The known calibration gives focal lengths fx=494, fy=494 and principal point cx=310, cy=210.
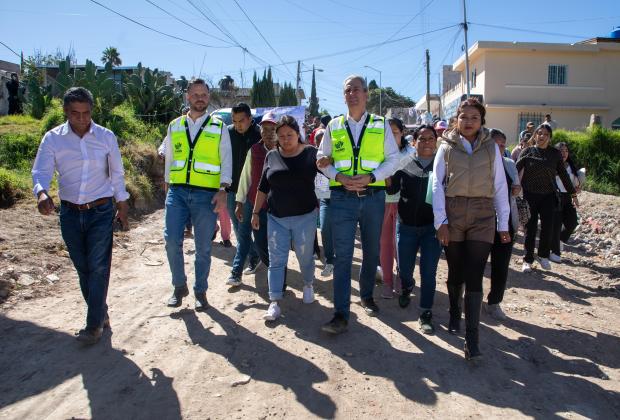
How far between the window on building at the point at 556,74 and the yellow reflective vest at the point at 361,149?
27.6 metres

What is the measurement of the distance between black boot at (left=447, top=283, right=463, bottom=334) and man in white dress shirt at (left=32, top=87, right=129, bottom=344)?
118 inches

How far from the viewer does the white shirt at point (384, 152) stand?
431 centimetres

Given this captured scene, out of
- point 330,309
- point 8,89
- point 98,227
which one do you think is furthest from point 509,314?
point 8,89

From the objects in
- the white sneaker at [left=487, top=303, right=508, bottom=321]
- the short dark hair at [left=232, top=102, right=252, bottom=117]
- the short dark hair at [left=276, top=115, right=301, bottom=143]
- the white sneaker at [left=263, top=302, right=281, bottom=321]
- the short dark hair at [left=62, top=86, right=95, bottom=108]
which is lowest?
the white sneaker at [left=487, top=303, right=508, bottom=321]

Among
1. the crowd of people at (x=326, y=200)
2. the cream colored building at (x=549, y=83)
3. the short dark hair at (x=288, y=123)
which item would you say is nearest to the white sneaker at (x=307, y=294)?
the crowd of people at (x=326, y=200)

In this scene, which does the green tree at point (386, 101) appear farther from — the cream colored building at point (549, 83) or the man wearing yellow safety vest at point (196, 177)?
the man wearing yellow safety vest at point (196, 177)

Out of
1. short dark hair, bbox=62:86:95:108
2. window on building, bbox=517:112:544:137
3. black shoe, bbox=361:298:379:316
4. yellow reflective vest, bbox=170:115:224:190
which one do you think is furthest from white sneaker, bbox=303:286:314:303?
window on building, bbox=517:112:544:137

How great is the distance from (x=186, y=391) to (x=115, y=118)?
11087 millimetres

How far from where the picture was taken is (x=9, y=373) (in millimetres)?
3570

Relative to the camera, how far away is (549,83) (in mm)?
27891

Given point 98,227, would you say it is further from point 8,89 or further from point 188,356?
point 8,89

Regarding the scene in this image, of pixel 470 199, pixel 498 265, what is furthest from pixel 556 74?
pixel 470 199

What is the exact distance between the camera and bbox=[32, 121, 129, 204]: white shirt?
390cm

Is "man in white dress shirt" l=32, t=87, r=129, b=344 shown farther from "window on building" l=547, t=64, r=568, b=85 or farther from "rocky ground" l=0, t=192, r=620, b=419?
"window on building" l=547, t=64, r=568, b=85
